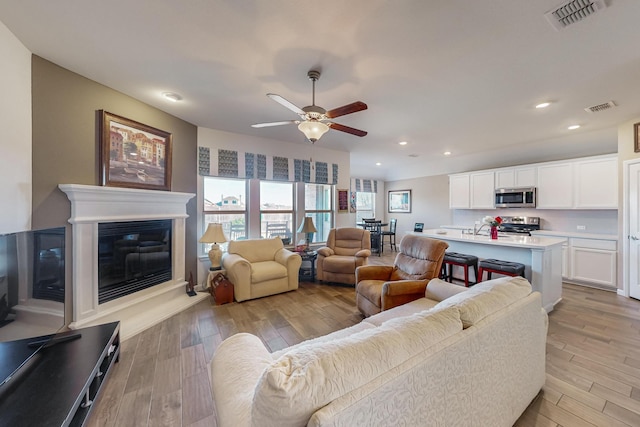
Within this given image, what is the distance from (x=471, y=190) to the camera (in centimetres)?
593

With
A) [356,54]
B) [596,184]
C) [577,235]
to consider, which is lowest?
[577,235]

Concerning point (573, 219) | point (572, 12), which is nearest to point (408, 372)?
point (572, 12)

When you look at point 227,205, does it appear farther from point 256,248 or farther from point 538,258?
point 538,258

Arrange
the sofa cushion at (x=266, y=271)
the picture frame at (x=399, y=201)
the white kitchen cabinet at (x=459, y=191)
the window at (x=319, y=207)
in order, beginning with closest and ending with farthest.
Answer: the sofa cushion at (x=266, y=271), the window at (x=319, y=207), the white kitchen cabinet at (x=459, y=191), the picture frame at (x=399, y=201)

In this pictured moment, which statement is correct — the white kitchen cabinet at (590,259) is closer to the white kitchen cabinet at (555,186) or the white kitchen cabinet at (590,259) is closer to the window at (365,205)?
the white kitchen cabinet at (555,186)

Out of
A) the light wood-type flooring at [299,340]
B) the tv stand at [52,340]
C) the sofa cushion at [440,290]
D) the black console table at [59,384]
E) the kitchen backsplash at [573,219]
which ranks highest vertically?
the kitchen backsplash at [573,219]

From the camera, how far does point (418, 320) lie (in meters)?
1.09

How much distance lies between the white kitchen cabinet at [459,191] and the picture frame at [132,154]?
6.27 m

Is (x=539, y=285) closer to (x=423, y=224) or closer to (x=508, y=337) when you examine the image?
(x=508, y=337)

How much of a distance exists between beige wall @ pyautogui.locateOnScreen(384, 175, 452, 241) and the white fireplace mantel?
20.7ft

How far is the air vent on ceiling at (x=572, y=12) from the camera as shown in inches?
61.3

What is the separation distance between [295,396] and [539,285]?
3.61 metres

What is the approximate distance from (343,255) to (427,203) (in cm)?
404

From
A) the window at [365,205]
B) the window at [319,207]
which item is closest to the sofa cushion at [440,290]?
the window at [319,207]
